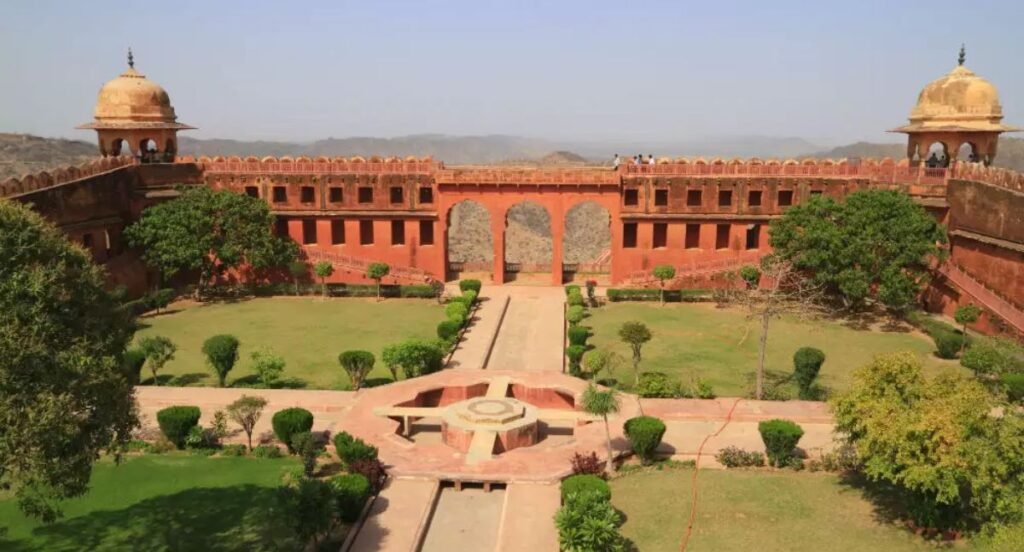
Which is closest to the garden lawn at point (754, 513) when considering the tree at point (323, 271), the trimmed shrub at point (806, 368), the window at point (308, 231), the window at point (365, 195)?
the trimmed shrub at point (806, 368)

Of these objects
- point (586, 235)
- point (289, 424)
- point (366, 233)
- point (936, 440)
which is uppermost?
point (366, 233)

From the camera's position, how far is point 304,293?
124ft

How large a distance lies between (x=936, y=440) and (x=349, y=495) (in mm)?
10744

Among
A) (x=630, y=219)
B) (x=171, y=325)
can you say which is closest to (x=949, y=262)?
(x=630, y=219)

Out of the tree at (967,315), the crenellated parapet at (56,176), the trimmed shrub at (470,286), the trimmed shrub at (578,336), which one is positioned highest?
the crenellated parapet at (56,176)

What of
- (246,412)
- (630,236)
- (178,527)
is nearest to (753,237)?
(630,236)

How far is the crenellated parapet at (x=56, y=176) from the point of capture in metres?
30.6

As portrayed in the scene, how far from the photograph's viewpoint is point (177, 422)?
19.5 m

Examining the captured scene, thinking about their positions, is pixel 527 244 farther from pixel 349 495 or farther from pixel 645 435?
pixel 349 495

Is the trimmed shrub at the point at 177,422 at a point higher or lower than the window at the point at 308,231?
lower

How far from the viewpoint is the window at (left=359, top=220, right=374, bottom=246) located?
138 feet

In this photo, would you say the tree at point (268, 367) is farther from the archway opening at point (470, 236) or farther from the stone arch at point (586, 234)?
the stone arch at point (586, 234)

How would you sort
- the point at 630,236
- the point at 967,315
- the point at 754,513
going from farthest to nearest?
the point at 630,236, the point at 967,315, the point at 754,513

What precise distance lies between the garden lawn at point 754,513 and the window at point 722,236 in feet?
76.7
